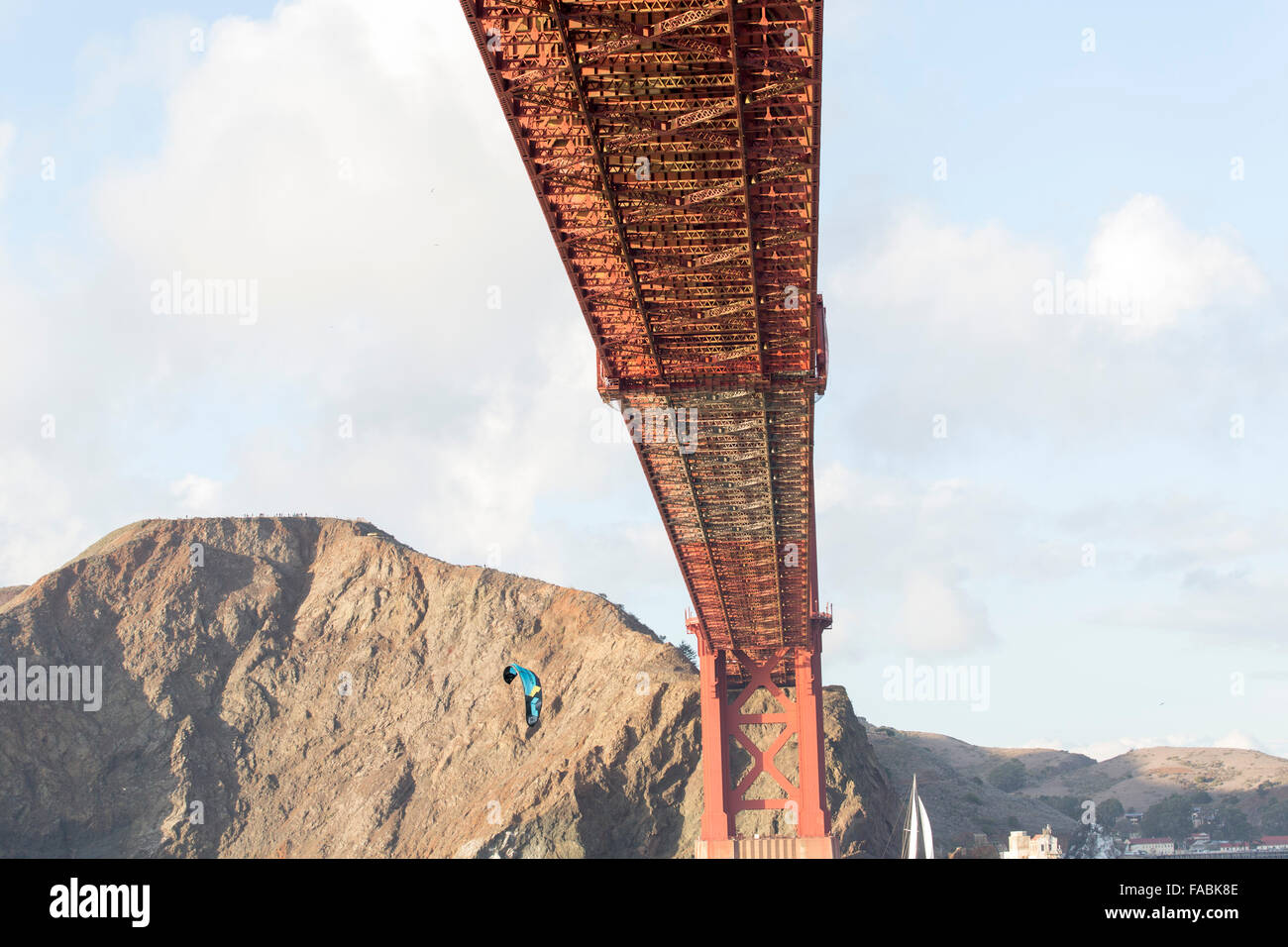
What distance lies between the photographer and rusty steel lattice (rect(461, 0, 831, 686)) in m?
21.0

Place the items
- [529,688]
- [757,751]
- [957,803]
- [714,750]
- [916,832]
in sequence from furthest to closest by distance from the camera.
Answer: [957,803], [916,832], [757,751], [714,750], [529,688]

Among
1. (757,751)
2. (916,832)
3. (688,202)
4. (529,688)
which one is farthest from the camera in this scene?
(916,832)

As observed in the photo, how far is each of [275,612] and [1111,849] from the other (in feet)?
209

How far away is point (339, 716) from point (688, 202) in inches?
2698

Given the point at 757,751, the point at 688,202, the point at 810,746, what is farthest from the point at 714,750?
the point at 688,202

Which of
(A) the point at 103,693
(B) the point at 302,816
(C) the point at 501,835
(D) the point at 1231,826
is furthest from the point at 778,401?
(D) the point at 1231,826

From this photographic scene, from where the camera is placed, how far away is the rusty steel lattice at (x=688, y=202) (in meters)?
21.0

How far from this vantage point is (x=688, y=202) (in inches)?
989

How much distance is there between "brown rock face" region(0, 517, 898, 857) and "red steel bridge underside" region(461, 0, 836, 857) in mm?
25981

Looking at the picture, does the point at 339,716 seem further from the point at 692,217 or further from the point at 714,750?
the point at 692,217

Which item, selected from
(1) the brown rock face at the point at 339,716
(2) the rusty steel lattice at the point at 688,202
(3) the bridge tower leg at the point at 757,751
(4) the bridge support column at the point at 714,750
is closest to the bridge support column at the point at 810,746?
(3) the bridge tower leg at the point at 757,751

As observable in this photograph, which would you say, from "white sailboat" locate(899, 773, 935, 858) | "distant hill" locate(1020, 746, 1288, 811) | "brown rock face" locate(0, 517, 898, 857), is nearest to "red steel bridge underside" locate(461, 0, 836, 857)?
"white sailboat" locate(899, 773, 935, 858)

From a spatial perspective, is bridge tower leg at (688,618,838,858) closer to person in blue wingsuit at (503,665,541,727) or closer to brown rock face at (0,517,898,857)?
brown rock face at (0,517,898,857)
